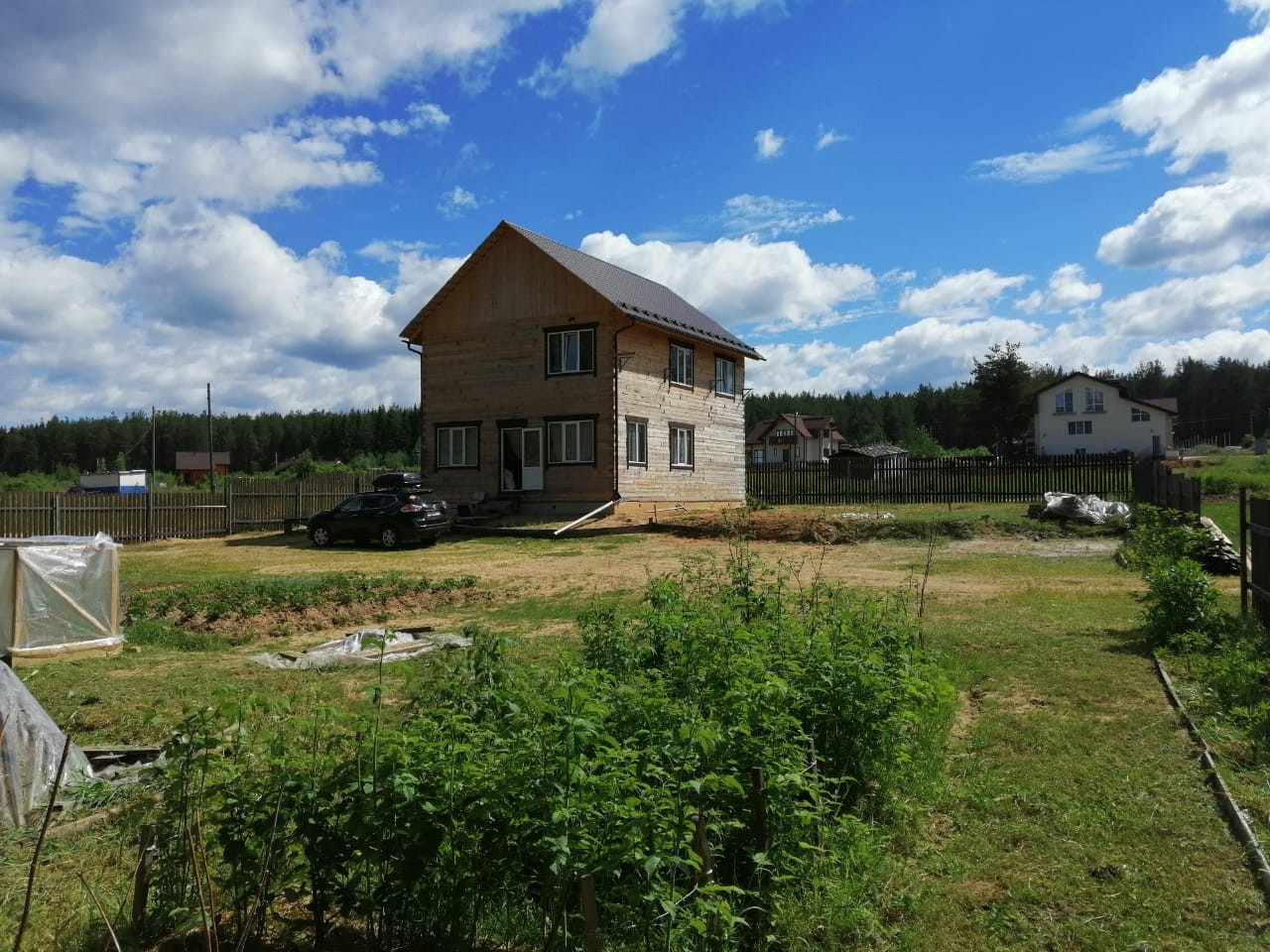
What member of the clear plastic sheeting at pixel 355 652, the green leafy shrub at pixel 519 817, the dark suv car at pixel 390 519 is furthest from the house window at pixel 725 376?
the green leafy shrub at pixel 519 817

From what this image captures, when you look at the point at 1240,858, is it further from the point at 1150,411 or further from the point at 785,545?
the point at 1150,411

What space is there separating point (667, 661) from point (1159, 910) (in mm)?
2876

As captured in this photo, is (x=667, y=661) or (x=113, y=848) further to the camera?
(x=667, y=661)

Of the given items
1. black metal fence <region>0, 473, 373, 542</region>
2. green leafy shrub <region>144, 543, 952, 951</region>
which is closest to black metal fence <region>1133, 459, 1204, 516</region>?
green leafy shrub <region>144, 543, 952, 951</region>

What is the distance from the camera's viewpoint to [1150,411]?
236 ft

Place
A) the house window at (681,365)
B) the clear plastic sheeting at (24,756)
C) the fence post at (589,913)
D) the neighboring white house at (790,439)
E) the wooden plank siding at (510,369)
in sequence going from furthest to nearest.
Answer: the neighboring white house at (790,439) → the house window at (681,365) → the wooden plank siding at (510,369) → the clear plastic sheeting at (24,756) → the fence post at (589,913)

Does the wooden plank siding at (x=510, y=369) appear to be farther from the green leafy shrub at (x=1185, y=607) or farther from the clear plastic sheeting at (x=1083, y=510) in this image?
the green leafy shrub at (x=1185, y=607)

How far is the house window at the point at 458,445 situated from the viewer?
30442 mm

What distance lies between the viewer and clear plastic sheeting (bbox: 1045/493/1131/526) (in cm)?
2300

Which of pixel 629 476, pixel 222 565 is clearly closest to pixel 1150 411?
pixel 629 476

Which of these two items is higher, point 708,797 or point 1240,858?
point 708,797

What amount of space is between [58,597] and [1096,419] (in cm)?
7677

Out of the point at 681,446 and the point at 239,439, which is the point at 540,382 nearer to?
the point at 681,446

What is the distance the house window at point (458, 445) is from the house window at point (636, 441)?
538 cm
